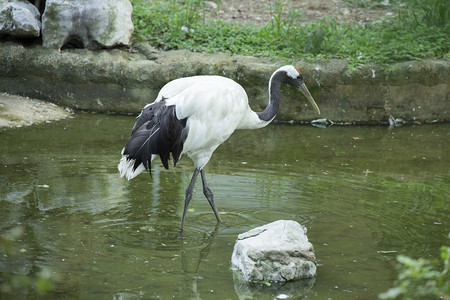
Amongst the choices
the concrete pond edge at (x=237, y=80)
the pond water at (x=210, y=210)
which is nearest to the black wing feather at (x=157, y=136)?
the pond water at (x=210, y=210)

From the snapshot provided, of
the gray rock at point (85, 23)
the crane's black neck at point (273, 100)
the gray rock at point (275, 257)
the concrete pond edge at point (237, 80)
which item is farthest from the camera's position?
the gray rock at point (85, 23)

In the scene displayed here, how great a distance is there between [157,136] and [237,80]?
4.08 metres

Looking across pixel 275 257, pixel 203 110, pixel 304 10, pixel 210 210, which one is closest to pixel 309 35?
pixel 304 10

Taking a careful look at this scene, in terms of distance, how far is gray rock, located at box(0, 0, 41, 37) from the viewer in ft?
29.2

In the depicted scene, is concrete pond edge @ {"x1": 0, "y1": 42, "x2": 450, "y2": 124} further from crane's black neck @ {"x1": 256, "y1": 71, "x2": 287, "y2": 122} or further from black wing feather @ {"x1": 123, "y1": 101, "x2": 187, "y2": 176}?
black wing feather @ {"x1": 123, "y1": 101, "x2": 187, "y2": 176}

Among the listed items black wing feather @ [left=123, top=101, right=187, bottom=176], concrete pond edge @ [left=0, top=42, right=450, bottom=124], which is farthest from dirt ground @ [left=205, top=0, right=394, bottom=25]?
black wing feather @ [left=123, top=101, right=187, bottom=176]

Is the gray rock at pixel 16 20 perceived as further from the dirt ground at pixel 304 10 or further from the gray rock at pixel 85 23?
the dirt ground at pixel 304 10

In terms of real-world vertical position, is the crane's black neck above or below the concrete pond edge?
above

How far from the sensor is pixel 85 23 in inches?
358

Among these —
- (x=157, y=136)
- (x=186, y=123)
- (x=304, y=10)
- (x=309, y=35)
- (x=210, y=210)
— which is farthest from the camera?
(x=304, y=10)

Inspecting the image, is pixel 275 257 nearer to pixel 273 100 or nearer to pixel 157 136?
pixel 157 136

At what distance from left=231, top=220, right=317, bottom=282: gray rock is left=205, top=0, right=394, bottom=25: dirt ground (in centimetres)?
733

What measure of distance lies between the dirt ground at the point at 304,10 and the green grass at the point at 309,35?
646mm

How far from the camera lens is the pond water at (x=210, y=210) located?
3941mm
